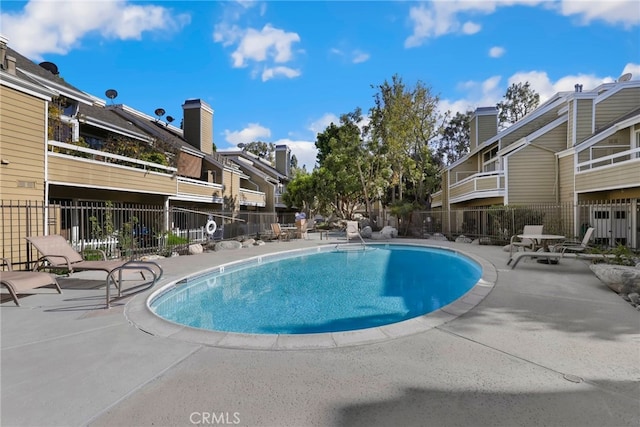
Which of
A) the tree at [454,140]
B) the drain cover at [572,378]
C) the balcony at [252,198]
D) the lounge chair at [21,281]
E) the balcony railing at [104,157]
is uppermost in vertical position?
the tree at [454,140]

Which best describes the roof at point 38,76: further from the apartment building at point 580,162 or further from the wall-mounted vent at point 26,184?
the apartment building at point 580,162

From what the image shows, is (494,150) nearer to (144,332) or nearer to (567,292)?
(567,292)

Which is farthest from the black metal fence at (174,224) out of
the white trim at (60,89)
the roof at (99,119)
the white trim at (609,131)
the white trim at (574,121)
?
the white trim at (60,89)

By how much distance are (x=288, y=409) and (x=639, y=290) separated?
22.7 feet

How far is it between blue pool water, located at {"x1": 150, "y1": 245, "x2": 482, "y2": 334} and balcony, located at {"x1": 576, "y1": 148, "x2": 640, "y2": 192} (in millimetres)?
6798

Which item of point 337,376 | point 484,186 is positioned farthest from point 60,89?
point 484,186

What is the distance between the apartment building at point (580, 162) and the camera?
1366cm

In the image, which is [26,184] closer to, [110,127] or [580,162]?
[110,127]

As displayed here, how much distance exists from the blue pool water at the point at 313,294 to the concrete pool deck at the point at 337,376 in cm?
180

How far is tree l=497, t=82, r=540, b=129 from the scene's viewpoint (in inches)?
1606

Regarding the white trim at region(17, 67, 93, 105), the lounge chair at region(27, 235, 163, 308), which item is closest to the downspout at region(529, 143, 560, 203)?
the lounge chair at region(27, 235, 163, 308)

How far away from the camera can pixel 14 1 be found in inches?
369

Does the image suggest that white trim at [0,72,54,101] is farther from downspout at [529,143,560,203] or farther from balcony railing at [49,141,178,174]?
downspout at [529,143,560,203]

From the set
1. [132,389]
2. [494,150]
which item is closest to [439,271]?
[132,389]
